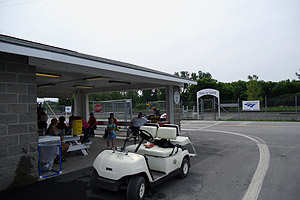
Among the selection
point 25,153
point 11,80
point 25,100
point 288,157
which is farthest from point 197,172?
point 11,80

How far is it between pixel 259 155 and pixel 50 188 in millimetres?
6315

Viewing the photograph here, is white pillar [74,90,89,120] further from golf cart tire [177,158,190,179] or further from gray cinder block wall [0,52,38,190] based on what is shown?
golf cart tire [177,158,190,179]

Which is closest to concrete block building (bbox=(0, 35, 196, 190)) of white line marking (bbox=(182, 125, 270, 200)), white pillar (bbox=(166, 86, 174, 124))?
white line marking (bbox=(182, 125, 270, 200))

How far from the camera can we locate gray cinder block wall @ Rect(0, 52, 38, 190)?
14.3 feet

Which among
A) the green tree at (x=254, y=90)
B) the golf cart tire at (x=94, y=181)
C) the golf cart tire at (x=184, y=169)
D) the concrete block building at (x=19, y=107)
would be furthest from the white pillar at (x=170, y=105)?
the green tree at (x=254, y=90)

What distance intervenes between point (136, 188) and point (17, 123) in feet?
10.1

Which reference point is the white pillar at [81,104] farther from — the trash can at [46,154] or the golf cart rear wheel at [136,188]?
the golf cart rear wheel at [136,188]

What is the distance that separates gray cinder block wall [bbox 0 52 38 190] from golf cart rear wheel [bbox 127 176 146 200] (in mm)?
2630

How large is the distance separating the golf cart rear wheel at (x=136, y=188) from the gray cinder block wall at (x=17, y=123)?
8.63 ft

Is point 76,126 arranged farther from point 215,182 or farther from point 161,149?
point 215,182

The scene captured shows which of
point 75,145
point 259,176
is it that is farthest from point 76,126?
point 259,176

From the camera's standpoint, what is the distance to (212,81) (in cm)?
4900

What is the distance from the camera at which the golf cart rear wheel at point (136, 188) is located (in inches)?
138

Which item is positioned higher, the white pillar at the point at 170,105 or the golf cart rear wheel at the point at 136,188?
the white pillar at the point at 170,105
